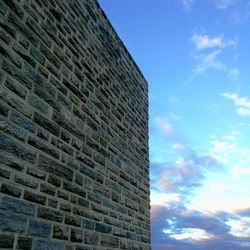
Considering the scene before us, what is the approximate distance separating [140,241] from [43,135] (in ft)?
10.5

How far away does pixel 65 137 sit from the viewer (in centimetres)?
387

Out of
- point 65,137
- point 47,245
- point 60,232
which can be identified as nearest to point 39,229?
point 47,245

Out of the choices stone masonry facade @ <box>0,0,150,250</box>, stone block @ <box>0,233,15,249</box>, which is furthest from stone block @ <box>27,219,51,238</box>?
stone block @ <box>0,233,15,249</box>

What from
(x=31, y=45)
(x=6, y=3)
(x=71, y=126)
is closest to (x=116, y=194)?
(x=71, y=126)

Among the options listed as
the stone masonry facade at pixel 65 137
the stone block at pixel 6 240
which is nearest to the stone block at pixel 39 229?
the stone masonry facade at pixel 65 137

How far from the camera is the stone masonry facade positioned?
3.02 metres

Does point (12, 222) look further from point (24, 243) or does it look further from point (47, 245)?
point (47, 245)

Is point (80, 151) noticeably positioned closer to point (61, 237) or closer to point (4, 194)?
point (61, 237)

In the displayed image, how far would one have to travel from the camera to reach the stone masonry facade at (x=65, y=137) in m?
3.02

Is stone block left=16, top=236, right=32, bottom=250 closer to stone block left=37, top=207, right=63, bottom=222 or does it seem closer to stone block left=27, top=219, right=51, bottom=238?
stone block left=27, top=219, right=51, bottom=238

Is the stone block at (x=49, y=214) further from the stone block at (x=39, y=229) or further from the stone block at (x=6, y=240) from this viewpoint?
the stone block at (x=6, y=240)

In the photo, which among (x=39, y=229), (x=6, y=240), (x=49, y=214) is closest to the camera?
(x=6, y=240)

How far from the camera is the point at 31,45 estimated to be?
11.8 ft

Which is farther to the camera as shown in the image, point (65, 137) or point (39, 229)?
point (65, 137)
